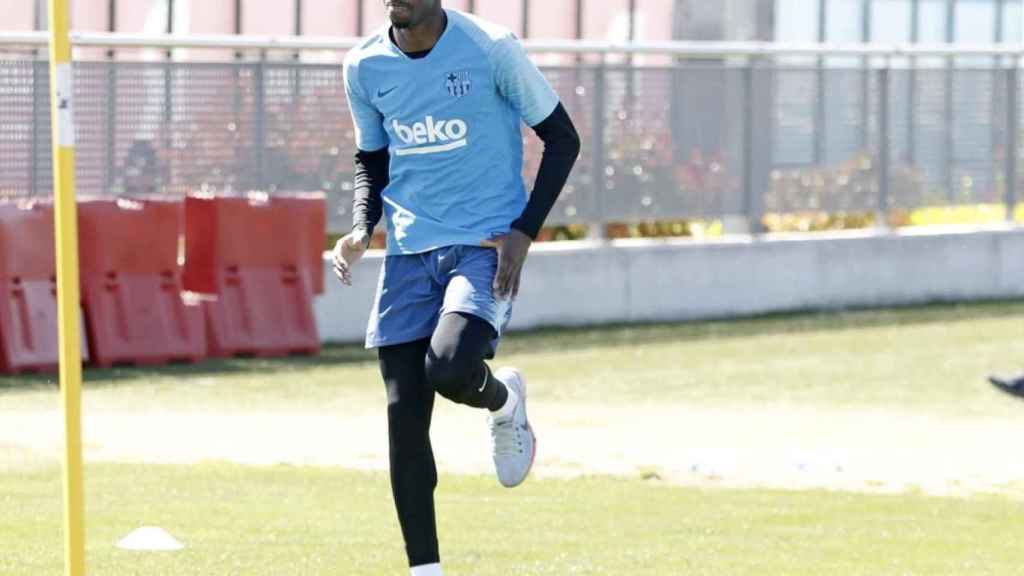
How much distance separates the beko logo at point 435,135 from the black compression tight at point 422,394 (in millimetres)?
527

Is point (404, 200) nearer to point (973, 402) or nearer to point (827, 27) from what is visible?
point (973, 402)

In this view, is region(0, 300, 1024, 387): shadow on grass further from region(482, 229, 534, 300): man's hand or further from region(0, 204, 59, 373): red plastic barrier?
region(482, 229, 534, 300): man's hand

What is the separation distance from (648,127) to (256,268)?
463cm

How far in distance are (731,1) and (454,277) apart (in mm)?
19705

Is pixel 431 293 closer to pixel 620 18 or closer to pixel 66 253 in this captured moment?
pixel 66 253

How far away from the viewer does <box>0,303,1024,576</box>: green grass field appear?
909 centimetres

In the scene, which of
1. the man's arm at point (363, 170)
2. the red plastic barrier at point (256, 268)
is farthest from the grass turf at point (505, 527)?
the red plastic barrier at point (256, 268)

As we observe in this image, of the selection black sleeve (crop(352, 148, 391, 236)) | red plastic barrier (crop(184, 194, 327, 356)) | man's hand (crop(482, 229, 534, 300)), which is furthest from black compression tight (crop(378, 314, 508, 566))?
red plastic barrier (crop(184, 194, 327, 356))

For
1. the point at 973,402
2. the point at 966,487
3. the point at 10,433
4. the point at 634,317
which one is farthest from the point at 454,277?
the point at 634,317

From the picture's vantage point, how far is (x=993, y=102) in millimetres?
23953

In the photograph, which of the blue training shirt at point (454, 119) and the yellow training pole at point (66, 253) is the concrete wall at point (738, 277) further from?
the yellow training pole at point (66, 253)

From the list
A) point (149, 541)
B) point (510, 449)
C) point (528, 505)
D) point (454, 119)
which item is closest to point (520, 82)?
point (454, 119)

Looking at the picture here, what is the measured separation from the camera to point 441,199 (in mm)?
7688

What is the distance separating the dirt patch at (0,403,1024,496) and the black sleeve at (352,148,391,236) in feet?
14.2
